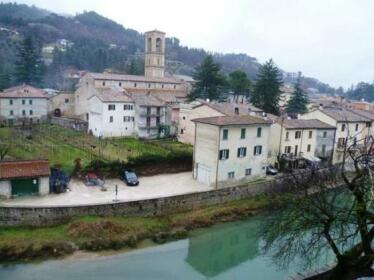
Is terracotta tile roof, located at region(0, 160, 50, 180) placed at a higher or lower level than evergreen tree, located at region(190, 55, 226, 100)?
lower

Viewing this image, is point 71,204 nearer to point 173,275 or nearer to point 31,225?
point 31,225

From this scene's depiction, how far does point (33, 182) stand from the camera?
24.7 m

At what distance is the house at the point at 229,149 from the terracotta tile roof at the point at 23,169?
12284 mm

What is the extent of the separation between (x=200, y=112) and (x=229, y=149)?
9622 mm

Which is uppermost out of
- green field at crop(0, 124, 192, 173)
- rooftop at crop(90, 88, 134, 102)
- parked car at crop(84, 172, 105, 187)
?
rooftop at crop(90, 88, 134, 102)

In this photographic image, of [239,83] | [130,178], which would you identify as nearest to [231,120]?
[130,178]

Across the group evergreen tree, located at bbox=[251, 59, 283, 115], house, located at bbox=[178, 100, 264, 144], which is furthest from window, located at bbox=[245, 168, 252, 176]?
evergreen tree, located at bbox=[251, 59, 283, 115]

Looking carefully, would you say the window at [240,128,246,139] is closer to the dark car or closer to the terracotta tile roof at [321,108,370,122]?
the dark car

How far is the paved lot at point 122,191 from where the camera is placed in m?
23.8

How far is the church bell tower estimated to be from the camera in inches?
2822

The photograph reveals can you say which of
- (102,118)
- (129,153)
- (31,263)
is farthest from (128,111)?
(31,263)

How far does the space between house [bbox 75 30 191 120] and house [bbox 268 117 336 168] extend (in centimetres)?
2377

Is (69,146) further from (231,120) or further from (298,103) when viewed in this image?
(298,103)

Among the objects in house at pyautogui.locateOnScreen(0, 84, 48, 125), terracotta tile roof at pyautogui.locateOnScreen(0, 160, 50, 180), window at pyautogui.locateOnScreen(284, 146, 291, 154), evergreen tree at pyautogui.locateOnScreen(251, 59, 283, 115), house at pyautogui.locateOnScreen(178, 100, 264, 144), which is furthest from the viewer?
evergreen tree at pyautogui.locateOnScreen(251, 59, 283, 115)
